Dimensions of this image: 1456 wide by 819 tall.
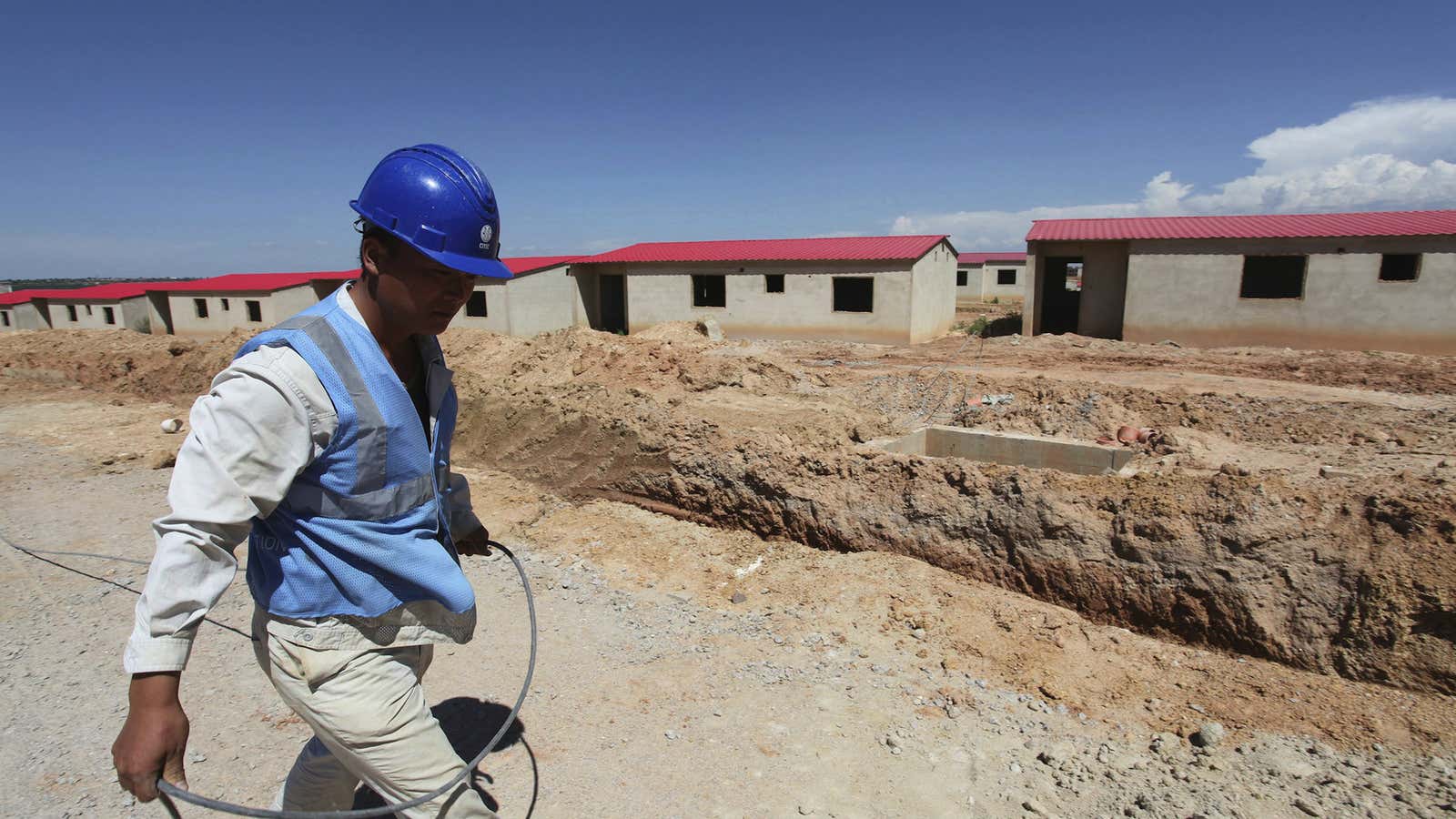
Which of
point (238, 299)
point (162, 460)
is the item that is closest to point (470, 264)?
point (162, 460)

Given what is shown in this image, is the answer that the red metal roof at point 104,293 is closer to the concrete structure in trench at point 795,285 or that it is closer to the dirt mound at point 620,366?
the concrete structure in trench at point 795,285

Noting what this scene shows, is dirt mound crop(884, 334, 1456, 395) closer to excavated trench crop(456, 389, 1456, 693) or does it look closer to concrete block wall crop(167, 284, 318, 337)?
excavated trench crop(456, 389, 1456, 693)

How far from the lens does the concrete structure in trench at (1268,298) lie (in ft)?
48.1

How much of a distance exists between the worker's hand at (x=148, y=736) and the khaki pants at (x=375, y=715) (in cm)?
28

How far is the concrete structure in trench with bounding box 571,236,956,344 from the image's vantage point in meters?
18.5

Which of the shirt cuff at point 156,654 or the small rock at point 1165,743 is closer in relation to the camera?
the shirt cuff at point 156,654

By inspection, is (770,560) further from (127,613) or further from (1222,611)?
(127,613)

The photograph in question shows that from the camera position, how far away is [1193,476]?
176 inches

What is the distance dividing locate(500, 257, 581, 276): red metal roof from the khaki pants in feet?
62.6

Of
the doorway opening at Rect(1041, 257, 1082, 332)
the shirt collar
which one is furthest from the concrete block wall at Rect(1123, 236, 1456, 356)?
the shirt collar

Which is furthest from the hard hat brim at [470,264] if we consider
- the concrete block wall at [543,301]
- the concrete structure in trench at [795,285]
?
the concrete block wall at [543,301]

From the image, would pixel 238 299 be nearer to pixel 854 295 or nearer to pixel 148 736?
pixel 854 295

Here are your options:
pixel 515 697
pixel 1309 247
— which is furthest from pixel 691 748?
pixel 1309 247

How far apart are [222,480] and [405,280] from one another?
58cm
